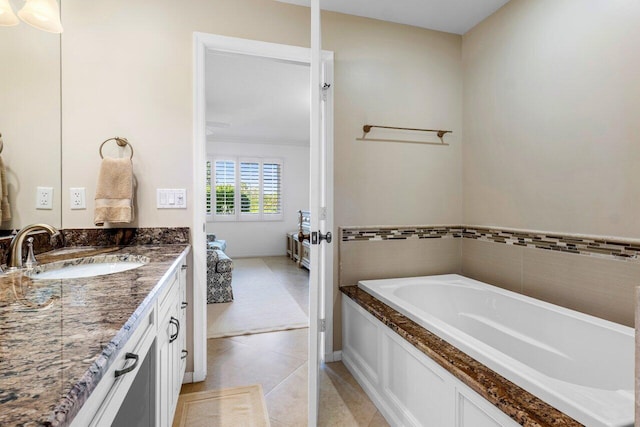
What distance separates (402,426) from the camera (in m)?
1.56

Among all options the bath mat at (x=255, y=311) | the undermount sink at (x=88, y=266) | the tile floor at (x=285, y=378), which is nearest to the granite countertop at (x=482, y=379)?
the tile floor at (x=285, y=378)

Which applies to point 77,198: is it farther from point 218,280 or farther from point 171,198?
point 218,280

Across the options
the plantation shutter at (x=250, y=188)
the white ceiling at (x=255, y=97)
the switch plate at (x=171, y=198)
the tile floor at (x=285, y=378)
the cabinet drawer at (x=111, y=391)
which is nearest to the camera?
the cabinet drawer at (x=111, y=391)

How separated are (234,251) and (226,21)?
5064 millimetres

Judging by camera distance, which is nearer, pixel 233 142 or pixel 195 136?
pixel 195 136

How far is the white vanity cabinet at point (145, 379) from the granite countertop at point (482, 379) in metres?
1.04

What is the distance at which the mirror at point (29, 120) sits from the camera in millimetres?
1361

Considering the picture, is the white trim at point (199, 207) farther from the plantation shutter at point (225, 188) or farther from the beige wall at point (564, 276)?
the plantation shutter at point (225, 188)

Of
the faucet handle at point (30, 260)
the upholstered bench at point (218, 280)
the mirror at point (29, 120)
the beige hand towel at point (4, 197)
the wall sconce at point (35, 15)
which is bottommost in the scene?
the upholstered bench at point (218, 280)

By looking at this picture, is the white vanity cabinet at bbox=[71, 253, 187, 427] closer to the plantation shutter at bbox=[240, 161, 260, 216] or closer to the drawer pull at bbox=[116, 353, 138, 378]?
the drawer pull at bbox=[116, 353, 138, 378]

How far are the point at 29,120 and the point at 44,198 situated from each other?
38cm

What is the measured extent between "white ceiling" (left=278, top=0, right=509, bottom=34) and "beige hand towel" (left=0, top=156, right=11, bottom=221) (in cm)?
184

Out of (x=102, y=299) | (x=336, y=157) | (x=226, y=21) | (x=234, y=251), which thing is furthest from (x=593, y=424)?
(x=234, y=251)

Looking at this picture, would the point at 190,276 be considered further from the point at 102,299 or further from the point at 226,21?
the point at 226,21
